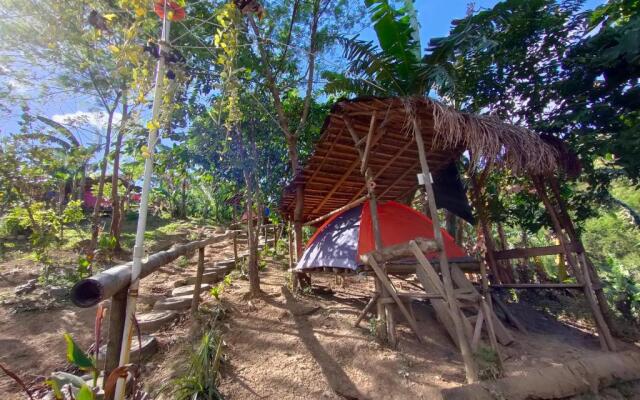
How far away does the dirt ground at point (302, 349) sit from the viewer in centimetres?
336

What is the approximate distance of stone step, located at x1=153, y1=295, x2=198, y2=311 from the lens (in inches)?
205

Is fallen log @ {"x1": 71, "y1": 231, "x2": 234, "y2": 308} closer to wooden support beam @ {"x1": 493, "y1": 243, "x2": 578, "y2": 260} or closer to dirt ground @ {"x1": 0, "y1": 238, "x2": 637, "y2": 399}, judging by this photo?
dirt ground @ {"x1": 0, "y1": 238, "x2": 637, "y2": 399}

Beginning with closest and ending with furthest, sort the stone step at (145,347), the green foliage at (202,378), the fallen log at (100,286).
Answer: the fallen log at (100,286), the green foliage at (202,378), the stone step at (145,347)

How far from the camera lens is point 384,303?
13.8 ft

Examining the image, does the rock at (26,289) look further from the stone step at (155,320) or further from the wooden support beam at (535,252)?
the wooden support beam at (535,252)

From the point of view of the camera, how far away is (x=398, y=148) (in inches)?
218

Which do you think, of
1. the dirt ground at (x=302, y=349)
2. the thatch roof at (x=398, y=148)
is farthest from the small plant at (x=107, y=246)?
the thatch roof at (x=398, y=148)

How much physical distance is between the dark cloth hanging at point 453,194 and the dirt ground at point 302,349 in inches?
79.2

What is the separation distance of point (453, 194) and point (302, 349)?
4.27m

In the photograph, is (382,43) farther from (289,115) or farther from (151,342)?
(151,342)

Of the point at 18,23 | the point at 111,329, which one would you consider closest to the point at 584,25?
the point at 111,329

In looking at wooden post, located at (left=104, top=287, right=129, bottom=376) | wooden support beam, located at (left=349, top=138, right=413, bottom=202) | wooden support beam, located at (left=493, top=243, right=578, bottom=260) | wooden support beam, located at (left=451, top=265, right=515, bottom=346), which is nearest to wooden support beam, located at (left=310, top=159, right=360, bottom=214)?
wooden support beam, located at (left=349, top=138, right=413, bottom=202)

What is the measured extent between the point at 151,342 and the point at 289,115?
19.0 feet

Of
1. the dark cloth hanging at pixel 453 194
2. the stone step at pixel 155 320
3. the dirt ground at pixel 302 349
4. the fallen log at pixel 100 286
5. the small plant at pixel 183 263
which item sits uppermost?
the dark cloth hanging at pixel 453 194
